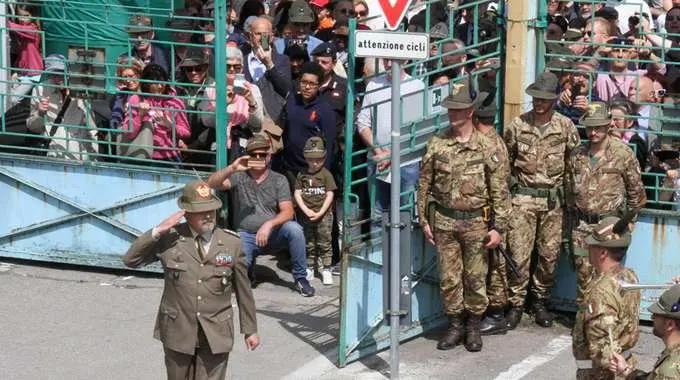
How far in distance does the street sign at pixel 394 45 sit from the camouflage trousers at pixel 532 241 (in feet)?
7.19

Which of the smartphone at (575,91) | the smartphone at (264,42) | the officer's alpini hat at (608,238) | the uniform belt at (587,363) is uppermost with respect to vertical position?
the smartphone at (264,42)

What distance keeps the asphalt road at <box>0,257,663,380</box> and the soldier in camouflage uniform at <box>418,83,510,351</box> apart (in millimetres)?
509

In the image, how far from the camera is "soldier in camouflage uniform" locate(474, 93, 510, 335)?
40.2ft

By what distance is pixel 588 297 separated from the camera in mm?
9203

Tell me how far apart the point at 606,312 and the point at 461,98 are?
10.3 feet

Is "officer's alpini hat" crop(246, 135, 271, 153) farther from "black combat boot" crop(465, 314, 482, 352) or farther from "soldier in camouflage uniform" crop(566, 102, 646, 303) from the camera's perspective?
"soldier in camouflage uniform" crop(566, 102, 646, 303)

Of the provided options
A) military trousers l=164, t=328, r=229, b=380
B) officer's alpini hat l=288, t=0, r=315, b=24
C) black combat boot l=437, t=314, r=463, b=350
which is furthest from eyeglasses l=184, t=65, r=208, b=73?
military trousers l=164, t=328, r=229, b=380

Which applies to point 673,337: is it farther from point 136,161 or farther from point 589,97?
point 136,161

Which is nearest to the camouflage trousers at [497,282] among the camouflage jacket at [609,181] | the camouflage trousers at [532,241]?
the camouflage trousers at [532,241]

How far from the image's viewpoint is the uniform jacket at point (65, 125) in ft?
45.8

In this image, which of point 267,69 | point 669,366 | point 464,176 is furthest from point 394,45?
point 267,69

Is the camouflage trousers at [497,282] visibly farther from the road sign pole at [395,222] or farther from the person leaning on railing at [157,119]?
the person leaning on railing at [157,119]

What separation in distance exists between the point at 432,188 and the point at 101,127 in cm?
372

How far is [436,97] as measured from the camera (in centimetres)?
1245
